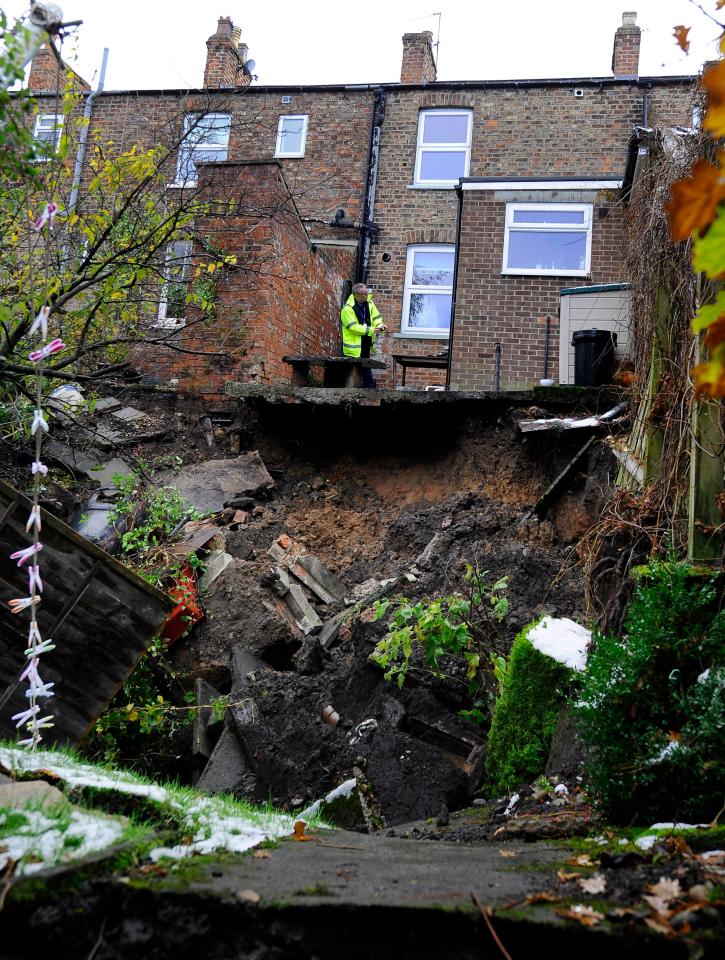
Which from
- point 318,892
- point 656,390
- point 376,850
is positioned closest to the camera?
point 318,892

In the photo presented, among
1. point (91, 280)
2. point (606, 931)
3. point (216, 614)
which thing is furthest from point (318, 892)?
point (216, 614)

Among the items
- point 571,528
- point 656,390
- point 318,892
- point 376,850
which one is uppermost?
point 656,390

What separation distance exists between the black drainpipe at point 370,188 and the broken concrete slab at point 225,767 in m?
14.2

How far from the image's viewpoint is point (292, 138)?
20812mm

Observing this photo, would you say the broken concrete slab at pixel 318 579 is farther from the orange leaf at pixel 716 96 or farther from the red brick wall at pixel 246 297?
the orange leaf at pixel 716 96

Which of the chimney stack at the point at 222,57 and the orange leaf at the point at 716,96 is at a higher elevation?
the chimney stack at the point at 222,57

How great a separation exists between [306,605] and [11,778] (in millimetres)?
6295

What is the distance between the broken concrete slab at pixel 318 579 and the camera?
9.75m

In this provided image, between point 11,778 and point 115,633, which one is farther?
point 115,633

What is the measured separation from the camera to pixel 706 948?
1.76 meters

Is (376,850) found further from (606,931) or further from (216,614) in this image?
(216,614)

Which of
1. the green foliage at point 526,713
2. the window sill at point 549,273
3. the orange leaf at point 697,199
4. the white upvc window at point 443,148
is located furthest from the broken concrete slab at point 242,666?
the white upvc window at point 443,148

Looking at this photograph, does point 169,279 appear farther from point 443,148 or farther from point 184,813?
point 443,148

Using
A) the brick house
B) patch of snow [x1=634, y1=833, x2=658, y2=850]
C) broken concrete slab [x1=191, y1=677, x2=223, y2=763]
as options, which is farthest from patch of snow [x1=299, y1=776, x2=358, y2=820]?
the brick house
